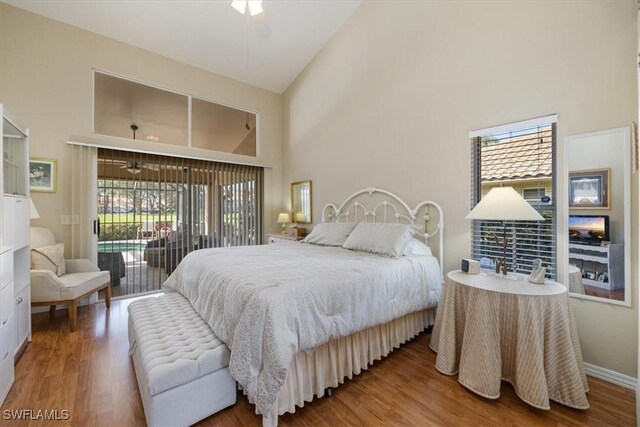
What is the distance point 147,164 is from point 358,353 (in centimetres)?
398

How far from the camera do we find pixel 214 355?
1617mm

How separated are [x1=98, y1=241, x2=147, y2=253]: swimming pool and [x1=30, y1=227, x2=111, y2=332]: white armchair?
1.41 feet

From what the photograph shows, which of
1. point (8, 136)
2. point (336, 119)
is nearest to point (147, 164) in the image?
point (8, 136)

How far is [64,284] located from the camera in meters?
2.82

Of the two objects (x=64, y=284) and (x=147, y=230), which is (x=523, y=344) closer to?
(x=64, y=284)

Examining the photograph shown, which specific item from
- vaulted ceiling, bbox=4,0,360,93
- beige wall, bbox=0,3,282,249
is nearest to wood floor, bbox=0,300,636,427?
beige wall, bbox=0,3,282,249

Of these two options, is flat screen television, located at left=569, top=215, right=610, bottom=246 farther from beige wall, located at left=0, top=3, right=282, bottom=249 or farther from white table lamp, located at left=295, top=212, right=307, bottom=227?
beige wall, located at left=0, top=3, right=282, bottom=249

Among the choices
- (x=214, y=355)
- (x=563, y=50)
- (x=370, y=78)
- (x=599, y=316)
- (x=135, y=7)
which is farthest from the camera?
(x=370, y=78)

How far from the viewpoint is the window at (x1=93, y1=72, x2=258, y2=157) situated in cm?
389

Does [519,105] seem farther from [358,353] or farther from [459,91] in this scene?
[358,353]

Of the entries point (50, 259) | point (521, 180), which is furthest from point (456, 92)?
point (50, 259)

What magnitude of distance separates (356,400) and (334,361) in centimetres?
26

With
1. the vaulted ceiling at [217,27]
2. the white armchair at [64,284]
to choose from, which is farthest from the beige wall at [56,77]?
the white armchair at [64,284]

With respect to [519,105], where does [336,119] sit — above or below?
above
